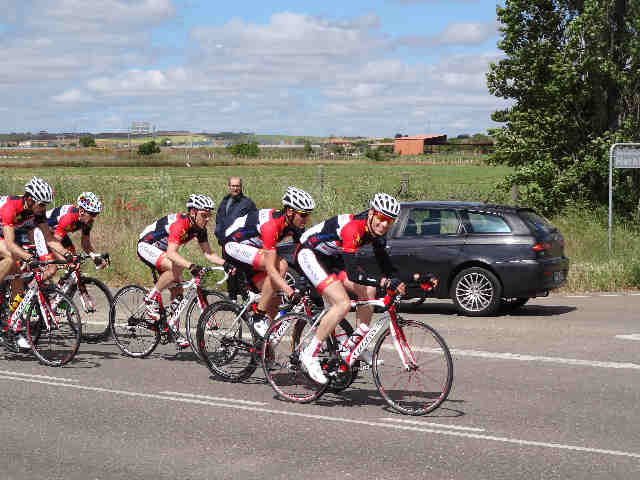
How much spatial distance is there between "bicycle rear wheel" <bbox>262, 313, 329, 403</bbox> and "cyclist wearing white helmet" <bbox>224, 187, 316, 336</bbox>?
1.03 feet

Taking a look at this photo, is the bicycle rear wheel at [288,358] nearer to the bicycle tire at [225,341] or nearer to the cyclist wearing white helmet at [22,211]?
the bicycle tire at [225,341]

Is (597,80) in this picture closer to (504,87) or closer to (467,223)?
(504,87)

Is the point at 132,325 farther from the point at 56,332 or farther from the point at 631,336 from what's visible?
the point at 631,336

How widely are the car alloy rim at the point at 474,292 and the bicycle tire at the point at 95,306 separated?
5311 mm

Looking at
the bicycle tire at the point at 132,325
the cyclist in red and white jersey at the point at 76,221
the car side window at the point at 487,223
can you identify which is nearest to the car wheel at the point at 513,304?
the car side window at the point at 487,223

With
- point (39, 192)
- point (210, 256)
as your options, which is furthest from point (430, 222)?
point (39, 192)

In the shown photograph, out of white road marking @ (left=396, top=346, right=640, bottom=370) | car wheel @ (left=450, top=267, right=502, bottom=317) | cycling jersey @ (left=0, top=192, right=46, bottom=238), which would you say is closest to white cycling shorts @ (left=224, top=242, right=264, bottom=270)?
cycling jersey @ (left=0, top=192, right=46, bottom=238)

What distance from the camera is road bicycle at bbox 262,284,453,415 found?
7.37 meters

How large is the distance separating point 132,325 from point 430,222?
5.42m

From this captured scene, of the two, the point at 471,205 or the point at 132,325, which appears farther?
the point at 471,205

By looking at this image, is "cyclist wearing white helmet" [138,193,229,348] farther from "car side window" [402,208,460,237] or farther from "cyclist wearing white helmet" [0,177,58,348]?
"car side window" [402,208,460,237]

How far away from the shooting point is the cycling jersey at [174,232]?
9.62 m

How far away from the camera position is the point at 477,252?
44.2ft

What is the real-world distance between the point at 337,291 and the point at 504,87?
57.5ft
